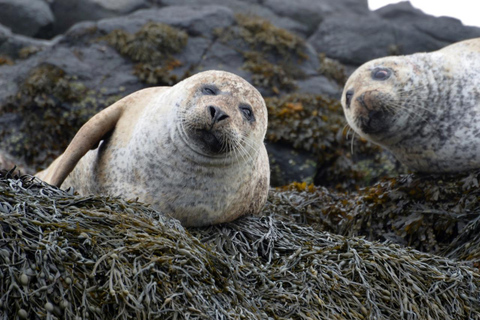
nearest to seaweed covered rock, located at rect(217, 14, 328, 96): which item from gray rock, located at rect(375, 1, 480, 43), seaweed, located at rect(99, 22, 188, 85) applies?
seaweed, located at rect(99, 22, 188, 85)

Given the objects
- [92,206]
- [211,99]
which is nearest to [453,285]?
[211,99]

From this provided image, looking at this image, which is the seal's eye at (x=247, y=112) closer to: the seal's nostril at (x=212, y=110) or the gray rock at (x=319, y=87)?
the seal's nostril at (x=212, y=110)

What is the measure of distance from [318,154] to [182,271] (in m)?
4.77

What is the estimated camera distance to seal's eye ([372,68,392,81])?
5336 mm

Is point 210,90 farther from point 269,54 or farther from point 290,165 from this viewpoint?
point 269,54

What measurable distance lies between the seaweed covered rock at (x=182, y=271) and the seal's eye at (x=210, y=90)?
95cm

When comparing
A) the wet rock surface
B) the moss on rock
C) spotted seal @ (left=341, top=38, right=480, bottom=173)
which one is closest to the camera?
the wet rock surface

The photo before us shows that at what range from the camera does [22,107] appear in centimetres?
795

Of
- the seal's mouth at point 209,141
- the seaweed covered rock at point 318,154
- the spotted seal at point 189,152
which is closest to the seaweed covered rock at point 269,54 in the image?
the seaweed covered rock at point 318,154

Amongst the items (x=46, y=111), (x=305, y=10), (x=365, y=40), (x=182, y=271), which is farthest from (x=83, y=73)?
(x=305, y=10)

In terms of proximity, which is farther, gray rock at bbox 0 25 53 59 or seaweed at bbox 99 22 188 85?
gray rock at bbox 0 25 53 59

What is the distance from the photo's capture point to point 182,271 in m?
2.96

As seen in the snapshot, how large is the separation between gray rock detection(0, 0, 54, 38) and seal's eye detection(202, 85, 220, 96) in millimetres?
8707

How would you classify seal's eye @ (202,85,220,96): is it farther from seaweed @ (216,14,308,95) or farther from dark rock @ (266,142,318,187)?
seaweed @ (216,14,308,95)
